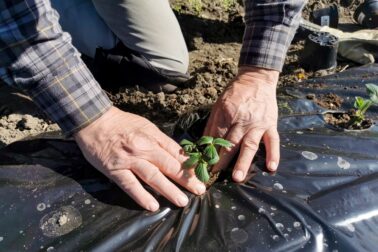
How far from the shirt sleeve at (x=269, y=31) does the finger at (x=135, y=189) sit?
57cm

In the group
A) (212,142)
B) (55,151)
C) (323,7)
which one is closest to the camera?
(212,142)

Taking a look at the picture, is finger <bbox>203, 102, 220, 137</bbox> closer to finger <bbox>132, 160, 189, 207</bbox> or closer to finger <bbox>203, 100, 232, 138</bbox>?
finger <bbox>203, 100, 232, 138</bbox>

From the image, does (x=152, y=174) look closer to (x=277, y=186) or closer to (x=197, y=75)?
(x=277, y=186)

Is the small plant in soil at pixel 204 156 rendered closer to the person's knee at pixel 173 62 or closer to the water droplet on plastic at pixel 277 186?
the water droplet on plastic at pixel 277 186

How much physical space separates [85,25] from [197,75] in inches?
22.8

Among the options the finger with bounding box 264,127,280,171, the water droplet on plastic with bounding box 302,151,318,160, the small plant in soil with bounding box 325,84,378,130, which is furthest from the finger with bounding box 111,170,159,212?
the small plant in soil with bounding box 325,84,378,130

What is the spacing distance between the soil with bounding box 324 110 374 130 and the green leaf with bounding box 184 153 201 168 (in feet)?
1.72

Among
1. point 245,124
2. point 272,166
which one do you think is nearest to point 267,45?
point 245,124

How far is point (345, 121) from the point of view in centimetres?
143

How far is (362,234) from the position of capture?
1021 millimetres

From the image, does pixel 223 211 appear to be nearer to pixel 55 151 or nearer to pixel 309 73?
pixel 55 151

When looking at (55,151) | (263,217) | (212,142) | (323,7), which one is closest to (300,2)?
(212,142)

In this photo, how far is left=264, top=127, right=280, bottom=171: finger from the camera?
1180mm

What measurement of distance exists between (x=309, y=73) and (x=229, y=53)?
0.45m
